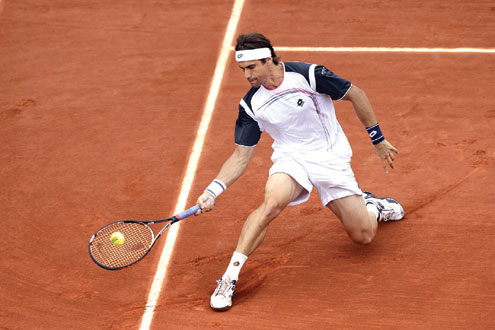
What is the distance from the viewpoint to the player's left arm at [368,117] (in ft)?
17.2

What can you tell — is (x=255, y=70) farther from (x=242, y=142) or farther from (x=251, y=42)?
(x=242, y=142)

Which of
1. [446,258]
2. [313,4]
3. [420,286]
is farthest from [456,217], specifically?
[313,4]

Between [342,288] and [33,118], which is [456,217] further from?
[33,118]

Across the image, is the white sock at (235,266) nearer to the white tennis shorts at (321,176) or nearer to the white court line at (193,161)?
the white tennis shorts at (321,176)

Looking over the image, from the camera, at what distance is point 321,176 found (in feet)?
17.5

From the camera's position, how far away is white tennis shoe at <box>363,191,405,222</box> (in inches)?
230

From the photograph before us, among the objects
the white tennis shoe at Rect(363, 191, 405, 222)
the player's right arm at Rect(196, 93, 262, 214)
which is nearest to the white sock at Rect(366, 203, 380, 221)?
the white tennis shoe at Rect(363, 191, 405, 222)

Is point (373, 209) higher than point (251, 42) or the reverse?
the reverse

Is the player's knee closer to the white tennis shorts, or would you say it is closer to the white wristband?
the white tennis shorts

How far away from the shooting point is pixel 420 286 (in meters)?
5.21

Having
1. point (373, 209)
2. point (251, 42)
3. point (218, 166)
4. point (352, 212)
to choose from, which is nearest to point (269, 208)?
point (352, 212)

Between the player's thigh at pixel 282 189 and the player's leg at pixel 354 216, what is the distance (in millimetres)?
366

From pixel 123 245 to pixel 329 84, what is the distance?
2.07 meters

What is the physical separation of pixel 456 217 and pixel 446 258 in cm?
56
